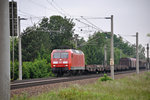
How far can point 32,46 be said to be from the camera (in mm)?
51500

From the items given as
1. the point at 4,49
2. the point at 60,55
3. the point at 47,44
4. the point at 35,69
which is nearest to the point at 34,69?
the point at 35,69

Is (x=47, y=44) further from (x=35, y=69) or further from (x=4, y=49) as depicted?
(x=4, y=49)

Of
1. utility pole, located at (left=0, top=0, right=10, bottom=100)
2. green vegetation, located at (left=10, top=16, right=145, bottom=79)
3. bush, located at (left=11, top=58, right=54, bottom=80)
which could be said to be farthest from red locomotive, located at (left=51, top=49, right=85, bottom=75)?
utility pole, located at (left=0, top=0, right=10, bottom=100)

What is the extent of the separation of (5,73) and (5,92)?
44cm

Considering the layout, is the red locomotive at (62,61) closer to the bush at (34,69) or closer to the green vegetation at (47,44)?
the green vegetation at (47,44)

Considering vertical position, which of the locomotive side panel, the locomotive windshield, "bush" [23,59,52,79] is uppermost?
the locomotive windshield

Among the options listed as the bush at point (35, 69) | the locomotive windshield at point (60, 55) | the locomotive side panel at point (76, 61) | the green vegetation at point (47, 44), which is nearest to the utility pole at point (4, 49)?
the green vegetation at point (47, 44)

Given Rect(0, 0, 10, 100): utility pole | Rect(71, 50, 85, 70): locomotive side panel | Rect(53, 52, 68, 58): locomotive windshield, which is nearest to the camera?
Rect(0, 0, 10, 100): utility pole

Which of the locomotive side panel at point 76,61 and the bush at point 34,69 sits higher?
the locomotive side panel at point 76,61

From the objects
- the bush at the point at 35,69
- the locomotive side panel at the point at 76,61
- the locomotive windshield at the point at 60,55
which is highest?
the locomotive windshield at the point at 60,55

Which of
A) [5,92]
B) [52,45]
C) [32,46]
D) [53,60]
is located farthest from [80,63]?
[5,92]

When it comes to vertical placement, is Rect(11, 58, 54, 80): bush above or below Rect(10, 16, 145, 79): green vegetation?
below

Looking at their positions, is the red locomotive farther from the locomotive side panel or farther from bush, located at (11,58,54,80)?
bush, located at (11,58,54,80)

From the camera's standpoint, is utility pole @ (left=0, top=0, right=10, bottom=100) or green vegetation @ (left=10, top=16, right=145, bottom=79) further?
green vegetation @ (left=10, top=16, right=145, bottom=79)
